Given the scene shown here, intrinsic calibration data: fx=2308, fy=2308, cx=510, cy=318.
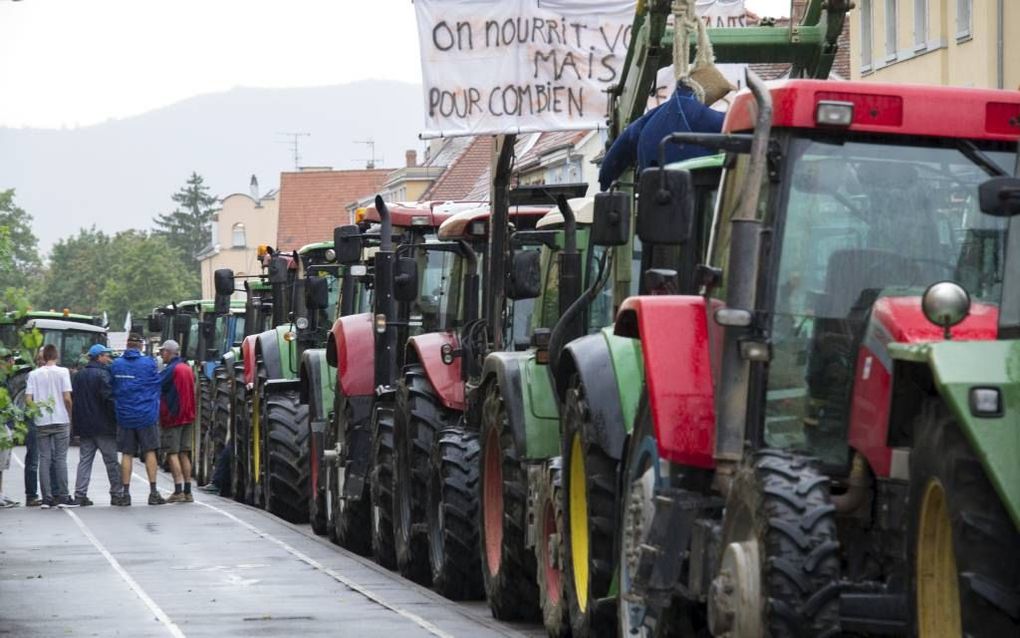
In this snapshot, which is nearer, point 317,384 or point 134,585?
point 134,585

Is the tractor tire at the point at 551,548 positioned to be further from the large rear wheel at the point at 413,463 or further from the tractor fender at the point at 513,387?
the large rear wheel at the point at 413,463

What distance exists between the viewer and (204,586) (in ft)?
50.0

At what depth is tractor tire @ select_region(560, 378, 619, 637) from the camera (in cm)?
1047

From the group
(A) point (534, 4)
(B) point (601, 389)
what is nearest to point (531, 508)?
(B) point (601, 389)

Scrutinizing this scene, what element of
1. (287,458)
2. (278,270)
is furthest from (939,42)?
(287,458)

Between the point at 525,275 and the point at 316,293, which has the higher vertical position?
the point at 525,275

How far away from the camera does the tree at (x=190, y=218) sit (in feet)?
551

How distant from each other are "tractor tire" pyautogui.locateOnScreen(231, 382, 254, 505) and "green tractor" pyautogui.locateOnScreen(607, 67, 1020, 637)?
1677cm

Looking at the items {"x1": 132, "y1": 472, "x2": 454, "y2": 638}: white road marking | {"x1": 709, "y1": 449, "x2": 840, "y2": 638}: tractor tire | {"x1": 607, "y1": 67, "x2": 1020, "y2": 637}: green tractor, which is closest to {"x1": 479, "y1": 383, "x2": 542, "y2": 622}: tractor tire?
{"x1": 132, "y1": 472, "x2": 454, "y2": 638}: white road marking

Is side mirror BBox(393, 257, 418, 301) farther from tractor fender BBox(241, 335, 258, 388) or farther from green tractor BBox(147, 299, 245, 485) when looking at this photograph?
green tractor BBox(147, 299, 245, 485)

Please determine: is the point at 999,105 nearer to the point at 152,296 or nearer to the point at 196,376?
the point at 196,376

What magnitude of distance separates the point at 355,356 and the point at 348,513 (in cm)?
129

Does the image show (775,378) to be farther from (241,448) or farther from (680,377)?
(241,448)

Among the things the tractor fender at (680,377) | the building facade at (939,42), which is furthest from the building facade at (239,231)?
the tractor fender at (680,377)
